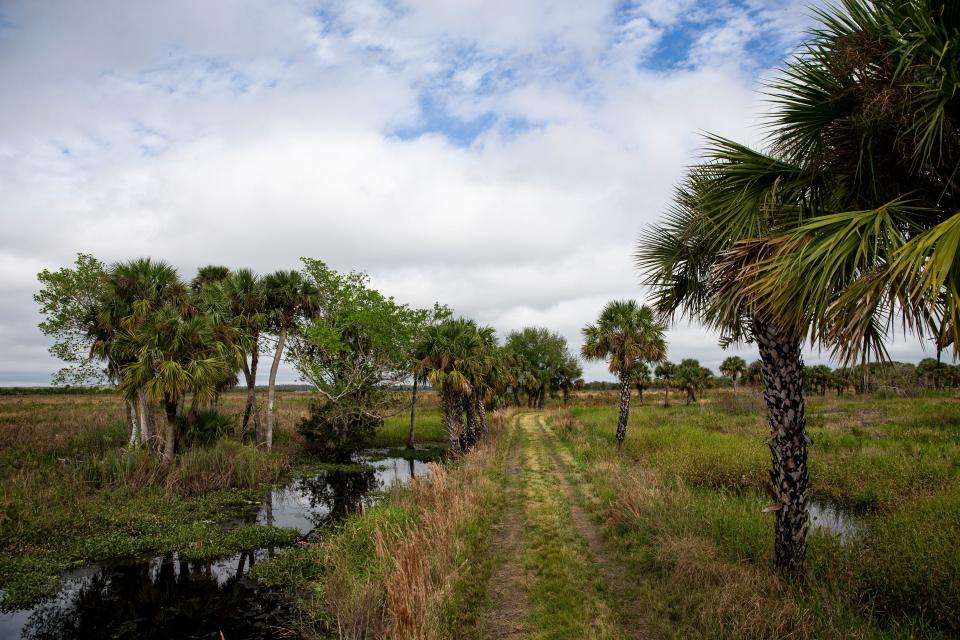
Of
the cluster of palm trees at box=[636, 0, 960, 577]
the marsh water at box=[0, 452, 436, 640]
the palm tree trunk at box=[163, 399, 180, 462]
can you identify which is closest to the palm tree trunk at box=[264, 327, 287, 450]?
the palm tree trunk at box=[163, 399, 180, 462]

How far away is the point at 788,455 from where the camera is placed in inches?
246

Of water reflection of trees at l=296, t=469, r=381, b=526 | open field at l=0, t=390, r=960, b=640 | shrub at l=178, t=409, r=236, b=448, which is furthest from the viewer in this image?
shrub at l=178, t=409, r=236, b=448

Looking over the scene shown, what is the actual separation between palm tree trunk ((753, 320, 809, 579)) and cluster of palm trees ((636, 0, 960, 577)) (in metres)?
0.02

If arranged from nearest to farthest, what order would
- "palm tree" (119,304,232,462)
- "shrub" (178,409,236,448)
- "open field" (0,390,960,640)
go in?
"open field" (0,390,960,640) → "palm tree" (119,304,232,462) → "shrub" (178,409,236,448)

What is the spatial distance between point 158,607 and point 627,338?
21932 mm

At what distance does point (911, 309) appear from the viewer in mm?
3336

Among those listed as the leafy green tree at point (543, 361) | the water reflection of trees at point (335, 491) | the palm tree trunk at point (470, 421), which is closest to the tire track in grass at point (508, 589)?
the water reflection of trees at point (335, 491)

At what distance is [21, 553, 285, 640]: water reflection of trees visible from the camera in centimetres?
823

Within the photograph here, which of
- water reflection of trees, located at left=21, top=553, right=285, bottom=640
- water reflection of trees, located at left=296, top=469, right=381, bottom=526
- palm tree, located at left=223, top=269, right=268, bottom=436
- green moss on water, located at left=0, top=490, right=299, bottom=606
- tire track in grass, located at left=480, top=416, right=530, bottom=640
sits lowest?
water reflection of trees, located at left=296, top=469, right=381, bottom=526

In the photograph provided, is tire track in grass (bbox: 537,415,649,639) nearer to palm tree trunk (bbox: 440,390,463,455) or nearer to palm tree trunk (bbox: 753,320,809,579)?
palm tree trunk (bbox: 753,320,809,579)

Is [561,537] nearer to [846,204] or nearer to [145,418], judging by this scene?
[846,204]

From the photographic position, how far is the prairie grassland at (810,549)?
5.39 meters

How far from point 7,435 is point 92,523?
13.3 m

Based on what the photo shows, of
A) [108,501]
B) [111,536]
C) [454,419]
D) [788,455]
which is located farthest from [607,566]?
[454,419]
